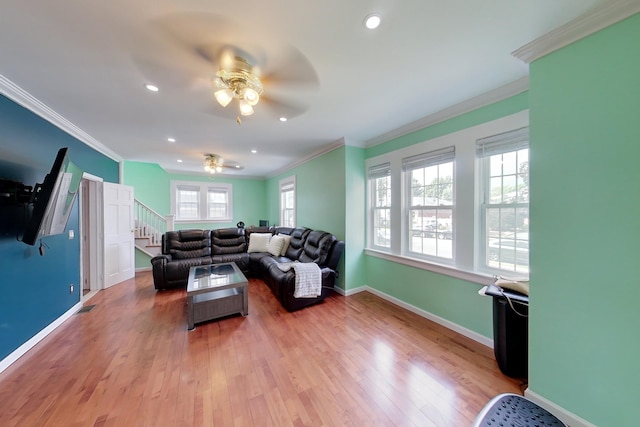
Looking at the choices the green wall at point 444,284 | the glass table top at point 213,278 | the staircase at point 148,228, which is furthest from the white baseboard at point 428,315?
the staircase at point 148,228

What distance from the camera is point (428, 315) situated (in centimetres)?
278

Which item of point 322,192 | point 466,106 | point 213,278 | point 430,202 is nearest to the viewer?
point 466,106

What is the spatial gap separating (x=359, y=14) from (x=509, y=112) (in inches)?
70.4

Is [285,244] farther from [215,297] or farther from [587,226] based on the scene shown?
[587,226]

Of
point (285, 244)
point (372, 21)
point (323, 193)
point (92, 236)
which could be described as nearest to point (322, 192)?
point (323, 193)

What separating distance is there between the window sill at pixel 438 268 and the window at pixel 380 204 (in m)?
0.23

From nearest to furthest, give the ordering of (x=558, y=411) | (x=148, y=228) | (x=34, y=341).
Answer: (x=558, y=411) < (x=34, y=341) < (x=148, y=228)

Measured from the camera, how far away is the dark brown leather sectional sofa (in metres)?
3.27

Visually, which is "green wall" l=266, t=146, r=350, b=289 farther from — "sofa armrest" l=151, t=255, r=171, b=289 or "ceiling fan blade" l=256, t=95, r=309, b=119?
"sofa armrest" l=151, t=255, r=171, b=289

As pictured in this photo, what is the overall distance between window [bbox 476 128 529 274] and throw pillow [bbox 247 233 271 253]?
162 inches

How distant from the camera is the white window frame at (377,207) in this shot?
347 centimetres

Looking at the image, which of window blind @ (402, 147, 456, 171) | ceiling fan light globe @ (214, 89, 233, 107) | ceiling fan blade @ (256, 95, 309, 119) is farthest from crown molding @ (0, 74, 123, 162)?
window blind @ (402, 147, 456, 171)

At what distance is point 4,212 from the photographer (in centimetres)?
199

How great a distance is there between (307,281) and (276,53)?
2.61 metres
